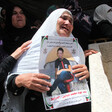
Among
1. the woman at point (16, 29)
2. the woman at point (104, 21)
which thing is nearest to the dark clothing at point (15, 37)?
the woman at point (16, 29)

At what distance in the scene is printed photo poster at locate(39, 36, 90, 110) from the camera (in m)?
0.86

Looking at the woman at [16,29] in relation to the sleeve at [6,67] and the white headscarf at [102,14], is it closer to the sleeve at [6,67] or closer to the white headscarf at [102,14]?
the sleeve at [6,67]

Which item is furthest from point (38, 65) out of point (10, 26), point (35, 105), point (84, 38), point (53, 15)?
point (84, 38)

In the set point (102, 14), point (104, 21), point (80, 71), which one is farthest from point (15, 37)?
point (102, 14)

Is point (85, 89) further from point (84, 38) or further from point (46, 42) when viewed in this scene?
point (84, 38)

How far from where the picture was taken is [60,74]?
91 cm

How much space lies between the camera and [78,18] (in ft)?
5.27

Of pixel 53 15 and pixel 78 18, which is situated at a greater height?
pixel 78 18

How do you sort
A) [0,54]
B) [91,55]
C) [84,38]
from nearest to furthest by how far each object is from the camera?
1. [0,54]
2. [91,55]
3. [84,38]

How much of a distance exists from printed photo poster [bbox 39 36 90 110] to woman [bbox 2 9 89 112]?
4 centimetres

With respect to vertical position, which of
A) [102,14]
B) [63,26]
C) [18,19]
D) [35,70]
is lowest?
[35,70]

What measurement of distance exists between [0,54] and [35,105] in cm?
44

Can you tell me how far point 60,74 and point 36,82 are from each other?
0.16 metres

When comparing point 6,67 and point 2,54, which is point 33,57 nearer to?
point 6,67
